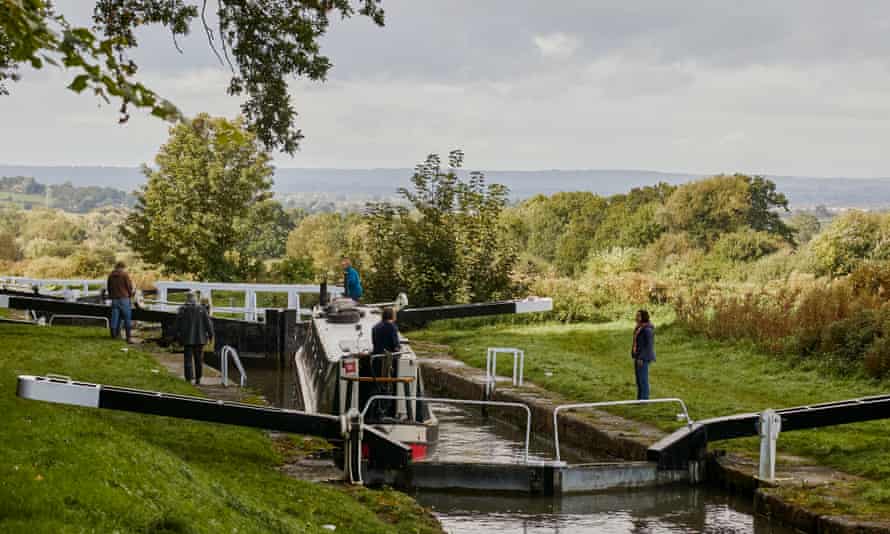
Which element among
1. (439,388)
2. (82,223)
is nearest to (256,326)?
(439,388)

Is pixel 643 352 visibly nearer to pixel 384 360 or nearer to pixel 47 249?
pixel 384 360

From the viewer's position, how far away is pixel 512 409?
16.0 metres

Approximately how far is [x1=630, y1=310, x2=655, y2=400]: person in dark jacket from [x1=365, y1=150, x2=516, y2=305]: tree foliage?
12.1 m

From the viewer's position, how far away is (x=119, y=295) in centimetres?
2073

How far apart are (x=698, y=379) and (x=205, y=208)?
23.4 meters

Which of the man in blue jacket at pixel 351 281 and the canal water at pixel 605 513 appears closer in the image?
the canal water at pixel 605 513

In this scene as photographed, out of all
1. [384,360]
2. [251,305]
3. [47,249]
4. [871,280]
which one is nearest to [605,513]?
[384,360]

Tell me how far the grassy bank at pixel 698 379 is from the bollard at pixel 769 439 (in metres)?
0.82

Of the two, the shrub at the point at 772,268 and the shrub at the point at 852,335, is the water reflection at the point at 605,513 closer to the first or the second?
the shrub at the point at 852,335

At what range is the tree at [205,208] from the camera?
37.0 m

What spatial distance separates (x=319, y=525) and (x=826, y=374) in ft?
36.4

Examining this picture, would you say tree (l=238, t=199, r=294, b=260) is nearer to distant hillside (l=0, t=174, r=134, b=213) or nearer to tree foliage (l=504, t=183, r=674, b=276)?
tree foliage (l=504, t=183, r=674, b=276)

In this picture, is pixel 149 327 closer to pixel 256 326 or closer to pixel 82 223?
pixel 256 326

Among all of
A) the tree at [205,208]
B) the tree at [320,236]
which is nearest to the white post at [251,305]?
the tree at [205,208]
